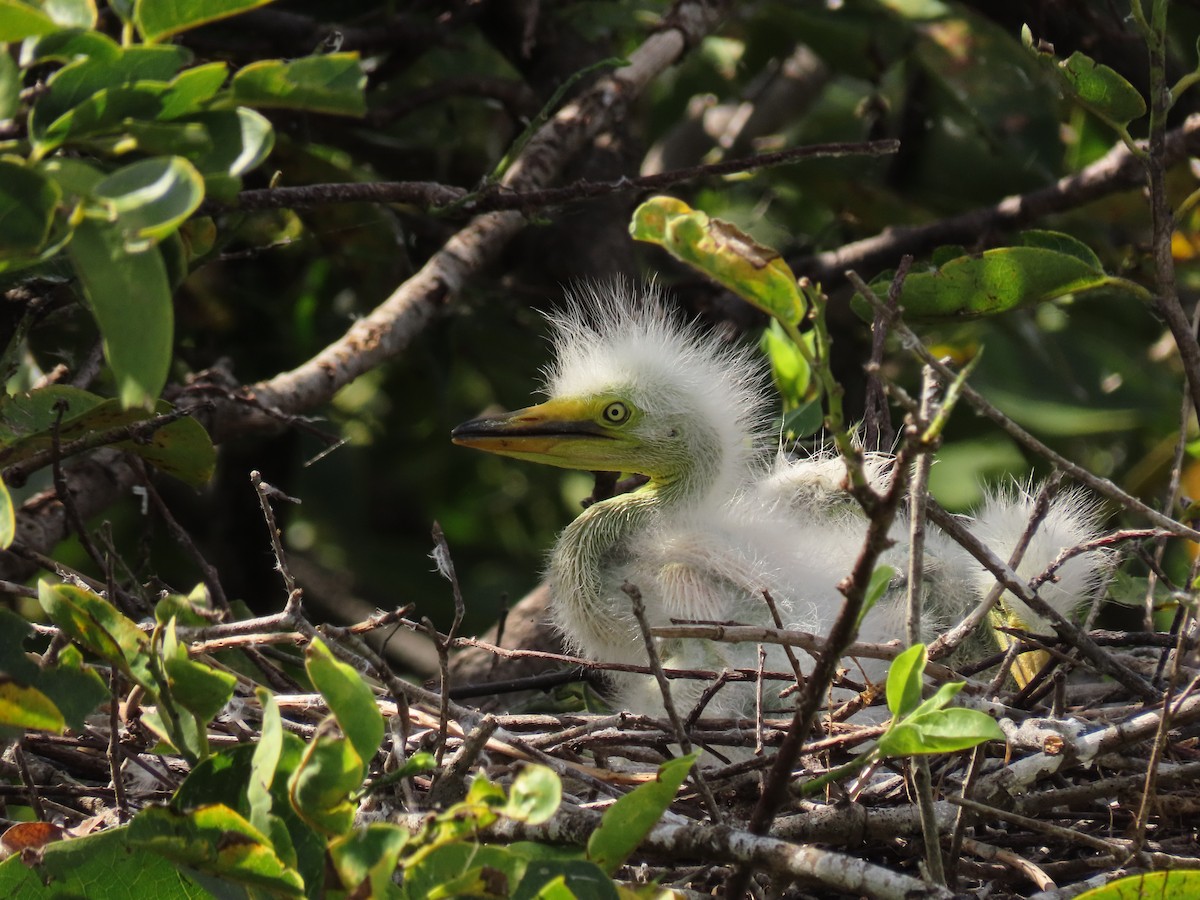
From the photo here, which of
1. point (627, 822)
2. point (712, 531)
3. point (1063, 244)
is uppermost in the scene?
point (1063, 244)

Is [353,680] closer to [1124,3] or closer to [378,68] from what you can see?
[378,68]

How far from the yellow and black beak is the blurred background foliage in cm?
56

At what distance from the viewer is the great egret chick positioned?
186 cm

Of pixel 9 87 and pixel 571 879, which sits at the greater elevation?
pixel 9 87

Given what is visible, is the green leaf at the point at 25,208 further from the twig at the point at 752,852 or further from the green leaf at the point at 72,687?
the twig at the point at 752,852

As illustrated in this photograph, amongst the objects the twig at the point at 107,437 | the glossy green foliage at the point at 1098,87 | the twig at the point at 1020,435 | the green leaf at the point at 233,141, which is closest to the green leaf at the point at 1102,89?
the glossy green foliage at the point at 1098,87

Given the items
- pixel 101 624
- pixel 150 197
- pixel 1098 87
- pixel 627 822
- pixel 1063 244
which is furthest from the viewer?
pixel 1063 244

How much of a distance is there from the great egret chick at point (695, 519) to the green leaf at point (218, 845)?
882 mm

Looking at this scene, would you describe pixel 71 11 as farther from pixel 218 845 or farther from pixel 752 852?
pixel 752 852

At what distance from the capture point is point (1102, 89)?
4.69 feet

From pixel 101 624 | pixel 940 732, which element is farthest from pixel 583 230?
pixel 940 732

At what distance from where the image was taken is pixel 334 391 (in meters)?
2.27

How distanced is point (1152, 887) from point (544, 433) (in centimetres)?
119

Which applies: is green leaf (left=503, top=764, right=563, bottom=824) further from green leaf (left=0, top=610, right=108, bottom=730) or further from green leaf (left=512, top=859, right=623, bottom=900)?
green leaf (left=0, top=610, right=108, bottom=730)
